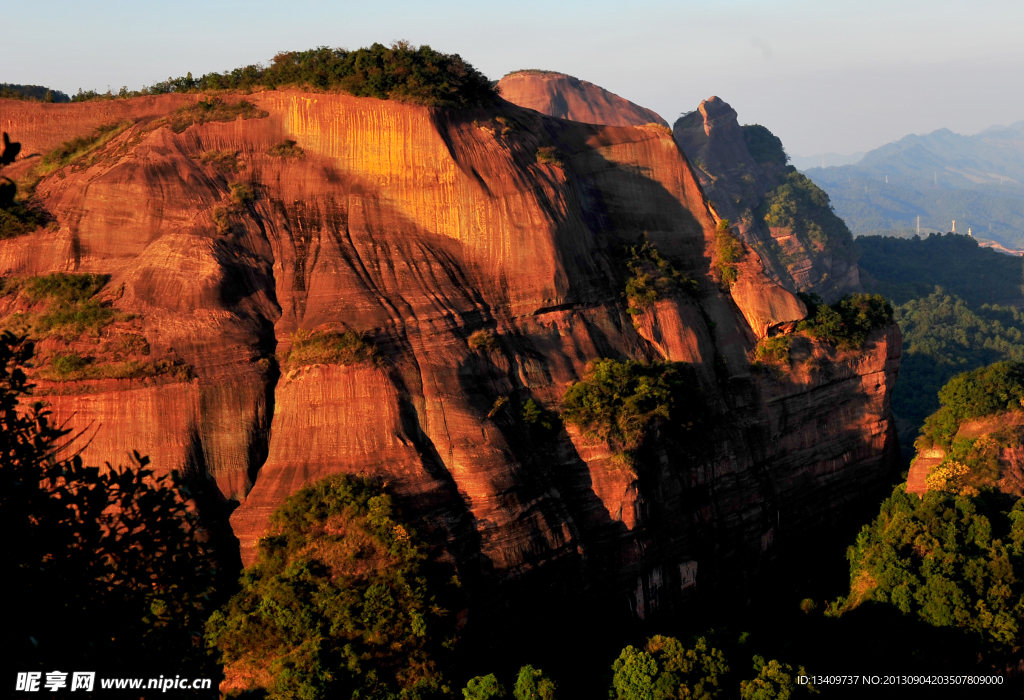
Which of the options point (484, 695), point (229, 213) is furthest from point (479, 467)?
point (229, 213)

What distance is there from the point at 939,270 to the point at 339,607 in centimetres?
8299

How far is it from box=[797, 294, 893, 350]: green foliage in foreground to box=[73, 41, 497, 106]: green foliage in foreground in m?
13.9

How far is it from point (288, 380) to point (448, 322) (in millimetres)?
4824

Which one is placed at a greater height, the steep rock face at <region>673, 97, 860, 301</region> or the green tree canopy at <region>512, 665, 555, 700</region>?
the steep rock face at <region>673, 97, 860, 301</region>

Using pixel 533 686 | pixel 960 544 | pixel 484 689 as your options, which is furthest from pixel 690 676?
pixel 960 544

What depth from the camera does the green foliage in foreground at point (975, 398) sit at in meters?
30.0

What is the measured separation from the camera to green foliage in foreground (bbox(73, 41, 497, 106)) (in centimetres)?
2678

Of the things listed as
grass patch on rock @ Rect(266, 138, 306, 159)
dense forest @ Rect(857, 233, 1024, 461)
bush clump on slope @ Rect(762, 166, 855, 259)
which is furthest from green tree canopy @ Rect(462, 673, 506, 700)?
bush clump on slope @ Rect(762, 166, 855, 259)

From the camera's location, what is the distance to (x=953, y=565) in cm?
2398

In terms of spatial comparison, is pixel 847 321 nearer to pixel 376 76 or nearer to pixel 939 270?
pixel 376 76

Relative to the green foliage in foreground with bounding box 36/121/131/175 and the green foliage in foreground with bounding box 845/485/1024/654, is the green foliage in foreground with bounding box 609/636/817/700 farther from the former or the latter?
the green foliage in foreground with bounding box 36/121/131/175

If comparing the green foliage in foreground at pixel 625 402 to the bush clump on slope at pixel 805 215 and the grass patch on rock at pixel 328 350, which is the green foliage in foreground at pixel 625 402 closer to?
the grass patch on rock at pixel 328 350

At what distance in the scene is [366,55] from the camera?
89.4 feet

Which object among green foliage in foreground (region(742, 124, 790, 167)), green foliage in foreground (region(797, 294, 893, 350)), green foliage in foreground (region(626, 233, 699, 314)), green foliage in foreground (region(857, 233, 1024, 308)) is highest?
green foliage in foreground (region(742, 124, 790, 167))
